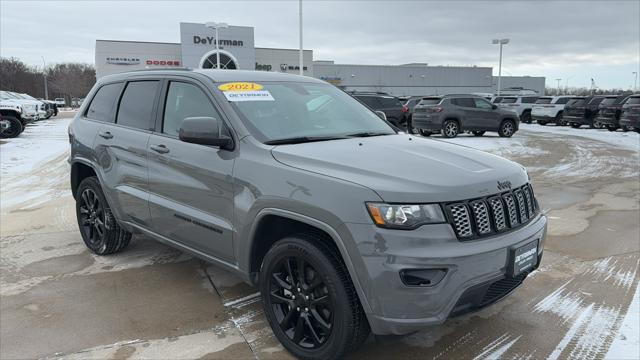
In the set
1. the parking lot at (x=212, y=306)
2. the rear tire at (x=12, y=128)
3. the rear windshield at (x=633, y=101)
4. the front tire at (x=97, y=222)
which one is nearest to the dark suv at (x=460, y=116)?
the rear windshield at (x=633, y=101)

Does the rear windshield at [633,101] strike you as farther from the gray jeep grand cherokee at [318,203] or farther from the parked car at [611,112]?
the gray jeep grand cherokee at [318,203]

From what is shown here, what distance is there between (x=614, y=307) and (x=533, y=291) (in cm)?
59

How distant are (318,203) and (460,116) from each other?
16.8 m

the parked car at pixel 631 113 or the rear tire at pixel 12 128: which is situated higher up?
the parked car at pixel 631 113

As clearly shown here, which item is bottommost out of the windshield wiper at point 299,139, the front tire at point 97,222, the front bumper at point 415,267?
the front tire at point 97,222

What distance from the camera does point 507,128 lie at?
752 inches

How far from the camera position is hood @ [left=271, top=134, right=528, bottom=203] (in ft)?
8.80

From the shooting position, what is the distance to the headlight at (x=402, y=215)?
8.55 ft

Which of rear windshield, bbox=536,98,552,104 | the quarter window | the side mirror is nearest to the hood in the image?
the side mirror

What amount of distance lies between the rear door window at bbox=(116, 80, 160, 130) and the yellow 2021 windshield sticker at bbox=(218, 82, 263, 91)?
2.84ft

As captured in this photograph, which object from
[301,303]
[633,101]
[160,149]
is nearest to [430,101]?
[633,101]

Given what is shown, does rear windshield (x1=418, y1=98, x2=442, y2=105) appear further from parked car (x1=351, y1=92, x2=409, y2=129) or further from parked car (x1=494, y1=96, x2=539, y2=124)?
parked car (x1=494, y1=96, x2=539, y2=124)

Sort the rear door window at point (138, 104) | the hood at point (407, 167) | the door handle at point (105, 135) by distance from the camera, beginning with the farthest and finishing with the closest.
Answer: the door handle at point (105, 135), the rear door window at point (138, 104), the hood at point (407, 167)

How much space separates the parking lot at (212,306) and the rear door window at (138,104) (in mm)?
1408
